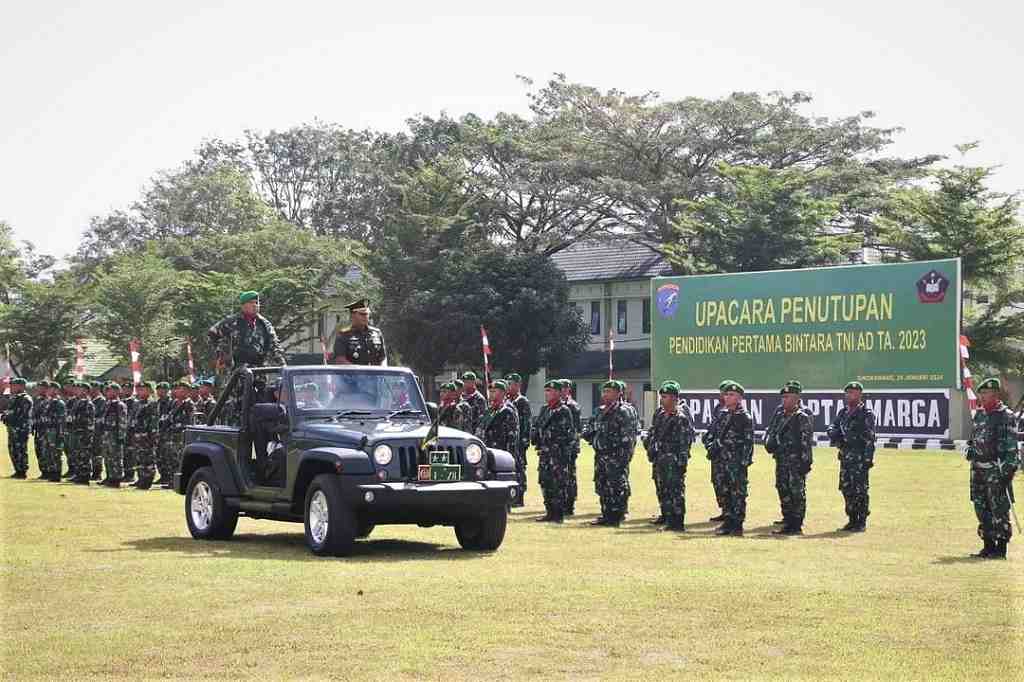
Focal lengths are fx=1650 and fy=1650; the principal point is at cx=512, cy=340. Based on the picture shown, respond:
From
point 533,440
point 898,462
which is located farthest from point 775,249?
point 533,440

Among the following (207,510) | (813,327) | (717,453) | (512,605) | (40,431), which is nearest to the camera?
(512,605)

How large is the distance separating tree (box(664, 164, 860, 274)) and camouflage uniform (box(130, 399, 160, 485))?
33841mm

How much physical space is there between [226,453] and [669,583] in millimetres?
5452

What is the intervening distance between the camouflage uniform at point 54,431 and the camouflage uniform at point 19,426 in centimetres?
49

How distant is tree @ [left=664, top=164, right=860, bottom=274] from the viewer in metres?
57.5

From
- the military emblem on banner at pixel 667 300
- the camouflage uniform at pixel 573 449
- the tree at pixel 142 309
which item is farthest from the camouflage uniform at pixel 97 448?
the tree at pixel 142 309

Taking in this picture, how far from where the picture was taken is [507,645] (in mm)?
10164

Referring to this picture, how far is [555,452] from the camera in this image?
20.7 metres

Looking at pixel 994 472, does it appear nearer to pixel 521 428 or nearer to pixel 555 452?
pixel 555 452

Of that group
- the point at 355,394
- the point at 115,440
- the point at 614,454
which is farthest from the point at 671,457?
the point at 115,440

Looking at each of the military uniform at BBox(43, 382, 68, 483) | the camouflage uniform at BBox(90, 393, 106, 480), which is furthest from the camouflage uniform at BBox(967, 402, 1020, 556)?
the military uniform at BBox(43, 382, 68, 483)

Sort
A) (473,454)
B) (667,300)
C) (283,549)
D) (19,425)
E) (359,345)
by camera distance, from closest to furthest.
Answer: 1. (473,454)
2. (283,549)
3. (359,345)
4. (19,425)
5. (667,300)

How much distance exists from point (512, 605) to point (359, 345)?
617cm

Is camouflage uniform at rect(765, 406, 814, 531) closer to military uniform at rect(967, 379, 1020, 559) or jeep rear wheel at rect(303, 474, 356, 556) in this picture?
military uniform at rect(967, 379, 1020, 559)
